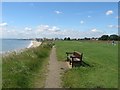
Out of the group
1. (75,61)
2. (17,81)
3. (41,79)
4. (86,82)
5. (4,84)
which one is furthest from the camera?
(75,61)

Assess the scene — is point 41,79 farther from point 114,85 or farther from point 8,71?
point 114,85

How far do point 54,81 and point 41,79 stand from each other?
2.93 feet

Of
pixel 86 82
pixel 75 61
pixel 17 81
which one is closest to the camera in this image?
pixel 17 81

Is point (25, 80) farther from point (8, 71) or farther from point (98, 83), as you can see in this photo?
point (98, 83)

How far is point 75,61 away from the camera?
61.3 ft

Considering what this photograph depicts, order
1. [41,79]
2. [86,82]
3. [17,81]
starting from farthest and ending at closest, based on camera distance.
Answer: [41,79] < [86,82] < [17,81]

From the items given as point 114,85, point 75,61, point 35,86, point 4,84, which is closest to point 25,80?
point 35,86

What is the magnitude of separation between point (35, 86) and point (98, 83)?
252 cm

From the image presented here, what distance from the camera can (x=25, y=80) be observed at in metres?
12.4

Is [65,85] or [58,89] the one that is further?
[65,85]

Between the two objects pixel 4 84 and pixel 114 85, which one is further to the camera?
pixel 114 85

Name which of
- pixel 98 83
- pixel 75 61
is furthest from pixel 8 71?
pixel 75 61

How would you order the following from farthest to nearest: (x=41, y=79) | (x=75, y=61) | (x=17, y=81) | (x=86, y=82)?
(x=75, y=61) < (x=41, y=79) < (x=86, y=82) < (x=17, y=81)

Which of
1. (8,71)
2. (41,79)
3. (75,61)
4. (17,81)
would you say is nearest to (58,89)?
(17,81)
